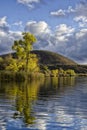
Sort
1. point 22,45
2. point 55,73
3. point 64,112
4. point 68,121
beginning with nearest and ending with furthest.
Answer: point 68,121, point 64,112, point 22,45, point 55,73

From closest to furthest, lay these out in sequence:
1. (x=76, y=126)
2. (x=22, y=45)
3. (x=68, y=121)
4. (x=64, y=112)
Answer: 1. (x=76, y=126)
2. (x=68, y=121)
3. (x=64, y=112)
4. (x=22, y=45)

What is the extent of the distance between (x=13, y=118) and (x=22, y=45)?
7867 centimetres

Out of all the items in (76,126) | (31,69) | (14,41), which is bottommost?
(76,126)

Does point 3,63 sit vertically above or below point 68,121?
above

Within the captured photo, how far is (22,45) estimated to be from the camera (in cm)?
10162

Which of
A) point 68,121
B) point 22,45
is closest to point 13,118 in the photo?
point 68,121

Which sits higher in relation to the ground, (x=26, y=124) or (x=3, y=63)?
(x=3, y=63)

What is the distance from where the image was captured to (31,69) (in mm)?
107750

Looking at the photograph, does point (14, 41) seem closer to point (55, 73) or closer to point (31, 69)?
point (31, 69)

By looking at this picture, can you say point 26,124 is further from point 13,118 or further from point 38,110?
point 38,110

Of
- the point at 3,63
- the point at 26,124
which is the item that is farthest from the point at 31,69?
the point at 26,124

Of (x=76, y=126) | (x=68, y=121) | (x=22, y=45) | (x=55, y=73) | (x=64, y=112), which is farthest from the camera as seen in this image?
(x=55, y=73)

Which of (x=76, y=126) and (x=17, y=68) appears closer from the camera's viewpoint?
(x=76, y=126)

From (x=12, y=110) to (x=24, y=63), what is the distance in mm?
76701
